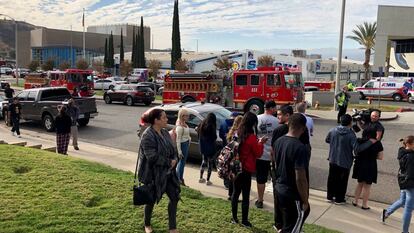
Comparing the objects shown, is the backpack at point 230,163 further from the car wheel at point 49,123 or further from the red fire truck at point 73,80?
the red fire truck at point 73,80

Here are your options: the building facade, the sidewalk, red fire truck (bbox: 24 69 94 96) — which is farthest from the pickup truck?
the building facade

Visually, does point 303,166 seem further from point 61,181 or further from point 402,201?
point 61,181

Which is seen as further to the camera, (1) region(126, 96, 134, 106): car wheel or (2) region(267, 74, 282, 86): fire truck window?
(1) region(126, 96, 134, 106): car wheel

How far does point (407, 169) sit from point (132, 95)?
24.6m

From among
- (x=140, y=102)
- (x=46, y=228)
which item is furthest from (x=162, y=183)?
(x=140, y=102)

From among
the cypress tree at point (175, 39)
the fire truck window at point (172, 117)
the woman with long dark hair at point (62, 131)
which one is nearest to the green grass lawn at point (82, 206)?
the woman with long dark hair at point (62, 131)

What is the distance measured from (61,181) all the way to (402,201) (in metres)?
5.37

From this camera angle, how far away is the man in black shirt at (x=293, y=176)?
4.47 metres

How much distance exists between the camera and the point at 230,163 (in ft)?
19.2

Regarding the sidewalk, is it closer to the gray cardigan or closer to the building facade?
the gray cardigan

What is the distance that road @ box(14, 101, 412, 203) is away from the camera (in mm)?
9242

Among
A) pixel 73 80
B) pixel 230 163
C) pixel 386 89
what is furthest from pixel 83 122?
pixel 386 89

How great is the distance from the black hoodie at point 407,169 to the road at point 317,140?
7.83ft

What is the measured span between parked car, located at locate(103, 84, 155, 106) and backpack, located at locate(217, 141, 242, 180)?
2384 centimetres
